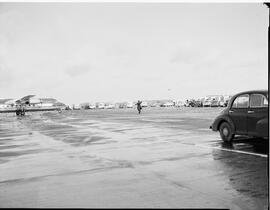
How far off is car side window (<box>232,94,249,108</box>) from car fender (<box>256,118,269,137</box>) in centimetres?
95

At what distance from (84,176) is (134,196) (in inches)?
75.5

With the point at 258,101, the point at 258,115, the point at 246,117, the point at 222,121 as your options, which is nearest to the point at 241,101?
the point at 246,117

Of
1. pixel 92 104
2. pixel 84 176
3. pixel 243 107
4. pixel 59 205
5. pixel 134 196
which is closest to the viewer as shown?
pixel 59 205

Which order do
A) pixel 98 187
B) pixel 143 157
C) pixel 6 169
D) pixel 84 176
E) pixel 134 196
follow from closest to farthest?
pixel 134 196 < pixel 98 187 < pixel 84 176 < pixel 6 169 < pixel 143 157

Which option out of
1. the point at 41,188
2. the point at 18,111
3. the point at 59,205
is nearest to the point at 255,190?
the point at 59,205

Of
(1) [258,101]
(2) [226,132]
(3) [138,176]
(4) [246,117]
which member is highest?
(1) [258,101]

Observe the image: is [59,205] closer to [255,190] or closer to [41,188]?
[41,188]

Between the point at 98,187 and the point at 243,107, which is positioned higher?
the point at 243,107

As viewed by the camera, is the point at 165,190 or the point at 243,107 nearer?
the point at 165,190

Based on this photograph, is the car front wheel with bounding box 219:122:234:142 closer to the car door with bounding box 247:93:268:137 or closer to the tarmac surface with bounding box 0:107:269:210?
the tarmac surface with bounding box 0:107:269:210

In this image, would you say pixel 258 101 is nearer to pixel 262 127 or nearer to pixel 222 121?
pixel 262 127

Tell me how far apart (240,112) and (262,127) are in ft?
3.93

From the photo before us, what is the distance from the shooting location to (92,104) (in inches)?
4560

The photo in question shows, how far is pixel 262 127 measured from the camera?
10.2 meters
